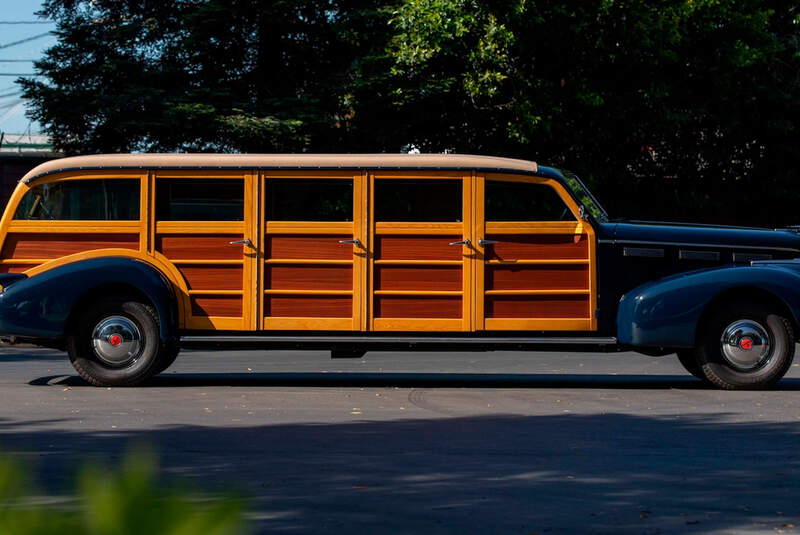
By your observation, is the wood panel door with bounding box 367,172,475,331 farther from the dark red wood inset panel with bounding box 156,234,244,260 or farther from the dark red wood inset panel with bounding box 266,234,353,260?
the dark red wood inset panel with bounding box 156,234,244,260

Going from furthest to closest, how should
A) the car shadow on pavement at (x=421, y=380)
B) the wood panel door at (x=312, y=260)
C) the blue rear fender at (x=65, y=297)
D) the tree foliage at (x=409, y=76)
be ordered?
the tree foliage at (x=409, y=76) < the car shadow on pavement at (x=421, y=380) < the wood panel door at (x=312, y=260) < the blue rear fender at (x=65, y=297)

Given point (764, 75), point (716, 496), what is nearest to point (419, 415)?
point (716, 496)

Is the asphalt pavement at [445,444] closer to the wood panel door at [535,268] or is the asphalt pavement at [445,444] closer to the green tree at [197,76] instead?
the wood panel door at [535,268]

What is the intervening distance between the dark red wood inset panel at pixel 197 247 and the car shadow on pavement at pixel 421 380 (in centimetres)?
125

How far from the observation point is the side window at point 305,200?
10820mm

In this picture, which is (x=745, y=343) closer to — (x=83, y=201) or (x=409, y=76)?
(x=83, y=201)

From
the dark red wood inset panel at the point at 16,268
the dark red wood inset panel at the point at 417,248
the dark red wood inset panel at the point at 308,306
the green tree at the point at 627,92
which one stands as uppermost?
the green tree at the point at 627,92

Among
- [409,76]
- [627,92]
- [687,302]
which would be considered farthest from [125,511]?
[627,92]

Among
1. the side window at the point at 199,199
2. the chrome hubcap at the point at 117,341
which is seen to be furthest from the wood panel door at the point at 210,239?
the chrome hubcap at the point at 117,341

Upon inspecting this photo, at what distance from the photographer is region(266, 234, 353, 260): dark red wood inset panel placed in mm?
10742

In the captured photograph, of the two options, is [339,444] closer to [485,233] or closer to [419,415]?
[419,415]

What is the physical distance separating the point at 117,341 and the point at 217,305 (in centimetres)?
98

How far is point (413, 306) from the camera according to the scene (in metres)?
10.7

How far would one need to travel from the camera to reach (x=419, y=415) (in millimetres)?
8617
